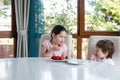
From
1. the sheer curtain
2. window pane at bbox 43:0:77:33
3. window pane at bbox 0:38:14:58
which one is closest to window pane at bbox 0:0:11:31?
window pane at bbox 0:38:14:58

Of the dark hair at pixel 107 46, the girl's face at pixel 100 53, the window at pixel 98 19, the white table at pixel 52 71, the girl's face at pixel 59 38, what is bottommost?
the white table at pixel 52 71

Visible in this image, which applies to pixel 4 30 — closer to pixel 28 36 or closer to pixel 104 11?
pixel 28 36

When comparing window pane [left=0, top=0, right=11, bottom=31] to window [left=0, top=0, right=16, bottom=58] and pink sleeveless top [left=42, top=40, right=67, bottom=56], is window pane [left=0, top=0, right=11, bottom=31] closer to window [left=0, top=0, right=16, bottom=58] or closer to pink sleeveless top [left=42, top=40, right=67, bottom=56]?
window [left=0, top=0, right=16, bottom=58]

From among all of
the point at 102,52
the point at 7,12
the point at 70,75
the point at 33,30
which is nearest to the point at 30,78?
the point at 70,75

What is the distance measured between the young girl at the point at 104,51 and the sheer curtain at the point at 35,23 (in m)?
1.30

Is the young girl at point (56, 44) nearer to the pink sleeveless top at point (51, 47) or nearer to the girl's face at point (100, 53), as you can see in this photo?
the pink sleeveless top at point (51, 47)

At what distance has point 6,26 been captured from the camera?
380cm

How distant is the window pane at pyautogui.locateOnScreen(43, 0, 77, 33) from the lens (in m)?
3.81

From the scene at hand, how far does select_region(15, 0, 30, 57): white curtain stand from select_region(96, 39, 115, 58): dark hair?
1.45 metres

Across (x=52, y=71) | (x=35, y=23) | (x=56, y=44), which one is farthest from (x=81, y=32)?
(x=52, y=71)

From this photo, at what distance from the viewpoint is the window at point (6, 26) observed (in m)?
3.76

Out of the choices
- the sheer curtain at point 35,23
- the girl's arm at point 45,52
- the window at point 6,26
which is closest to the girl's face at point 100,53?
the girl's arm at point 45,52

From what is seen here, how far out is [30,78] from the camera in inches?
66.0

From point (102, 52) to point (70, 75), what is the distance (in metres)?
0.88
